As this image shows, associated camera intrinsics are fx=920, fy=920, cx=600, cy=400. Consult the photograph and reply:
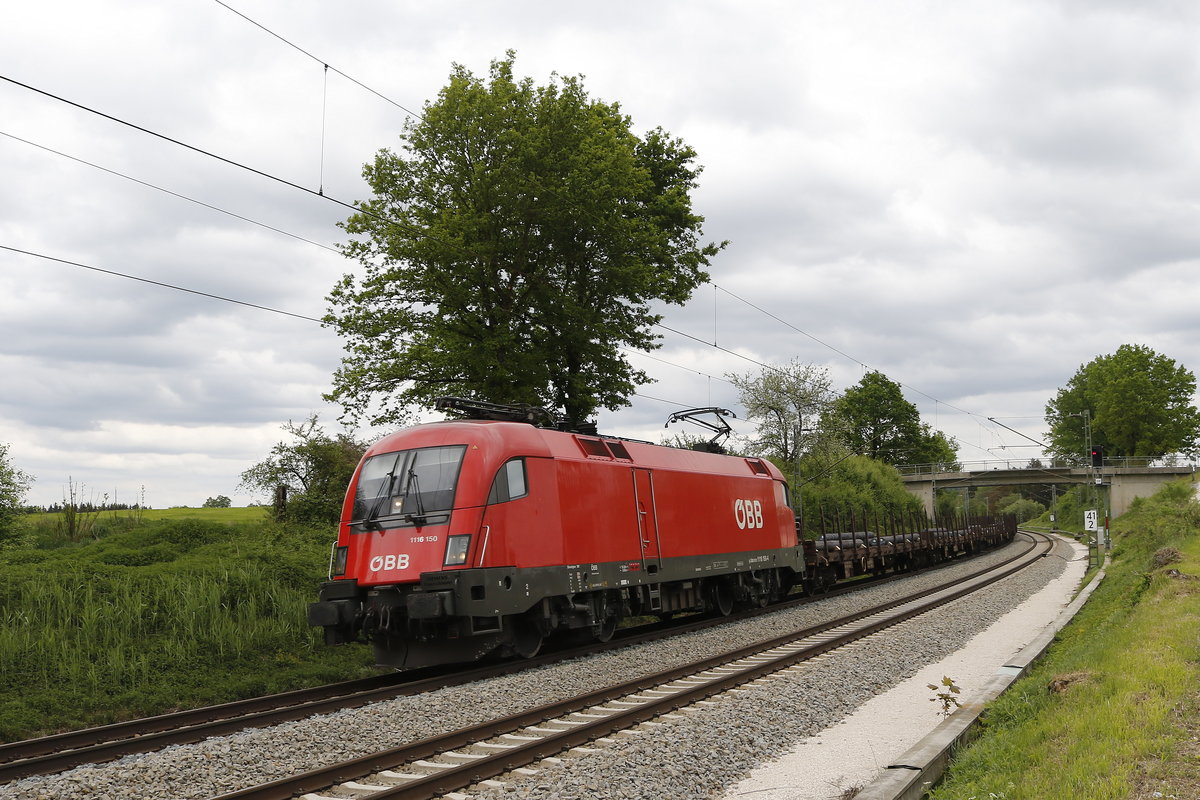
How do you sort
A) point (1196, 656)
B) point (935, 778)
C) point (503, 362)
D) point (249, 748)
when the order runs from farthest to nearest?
1. point (503, 362)
2. point (1196, 656)
3. point (249, 748)
4. point (935, 778)

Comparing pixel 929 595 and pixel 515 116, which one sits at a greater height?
pixel 515 116

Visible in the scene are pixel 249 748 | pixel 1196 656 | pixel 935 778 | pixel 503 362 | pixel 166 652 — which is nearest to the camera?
pixel 935 778

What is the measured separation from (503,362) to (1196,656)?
16685mm

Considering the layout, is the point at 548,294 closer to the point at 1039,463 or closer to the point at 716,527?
the point at 716,527

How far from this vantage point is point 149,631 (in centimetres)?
1365

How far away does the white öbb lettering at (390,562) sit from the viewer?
12.8m

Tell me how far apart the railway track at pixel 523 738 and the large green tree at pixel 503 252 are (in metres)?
12.3

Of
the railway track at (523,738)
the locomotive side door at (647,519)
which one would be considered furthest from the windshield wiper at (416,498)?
the locomotive side door at (647,519)

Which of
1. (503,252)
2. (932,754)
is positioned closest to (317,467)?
(503,252)

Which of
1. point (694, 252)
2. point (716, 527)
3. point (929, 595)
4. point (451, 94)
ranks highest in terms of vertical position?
point (451, 94)

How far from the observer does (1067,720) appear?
25.6 feet

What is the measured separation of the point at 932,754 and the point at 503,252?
Result: 18.6 m

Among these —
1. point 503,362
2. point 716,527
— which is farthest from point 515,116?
point 716,527

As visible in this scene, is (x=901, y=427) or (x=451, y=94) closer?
(x=451, y=94)
